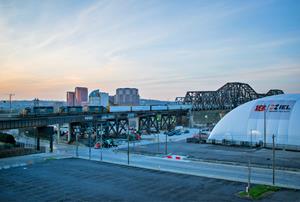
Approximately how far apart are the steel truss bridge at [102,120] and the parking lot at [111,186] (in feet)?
58.2

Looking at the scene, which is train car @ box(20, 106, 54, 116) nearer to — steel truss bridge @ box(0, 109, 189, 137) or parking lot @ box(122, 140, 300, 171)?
steel truss bridge @ box(0, 109, 189, 137)

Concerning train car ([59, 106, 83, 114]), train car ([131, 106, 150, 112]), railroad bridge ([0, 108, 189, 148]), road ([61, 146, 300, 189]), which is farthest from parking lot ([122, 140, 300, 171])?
train car ([131, 106, 150, 112])

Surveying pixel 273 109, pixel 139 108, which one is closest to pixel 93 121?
pixel 139 108

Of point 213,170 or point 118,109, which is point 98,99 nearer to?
point 118,109

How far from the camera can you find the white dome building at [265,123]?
51.2 m

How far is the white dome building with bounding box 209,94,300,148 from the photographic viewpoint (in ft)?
168

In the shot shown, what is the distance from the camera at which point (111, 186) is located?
30531 millimetres

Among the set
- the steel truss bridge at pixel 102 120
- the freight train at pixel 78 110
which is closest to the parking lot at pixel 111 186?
the steel truss bridge at pixel 102 120

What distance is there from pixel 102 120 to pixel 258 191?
54110 millimetres

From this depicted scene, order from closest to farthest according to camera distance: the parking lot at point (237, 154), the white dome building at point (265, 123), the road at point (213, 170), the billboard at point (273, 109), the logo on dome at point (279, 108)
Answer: the road at point (213, 170) → the parking lot at point (237, 154) → the white dome building at point (265, 123) → the billboard at point (273, 109) → the logo on dome at point (279, 108)

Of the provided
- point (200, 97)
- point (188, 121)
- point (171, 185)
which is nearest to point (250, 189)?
point (171, 185)

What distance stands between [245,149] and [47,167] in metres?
34.7

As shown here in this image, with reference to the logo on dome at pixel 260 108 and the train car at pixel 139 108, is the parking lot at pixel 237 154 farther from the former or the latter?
the train car at pixel 139 108

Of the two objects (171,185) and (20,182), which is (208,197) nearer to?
(171,185)
